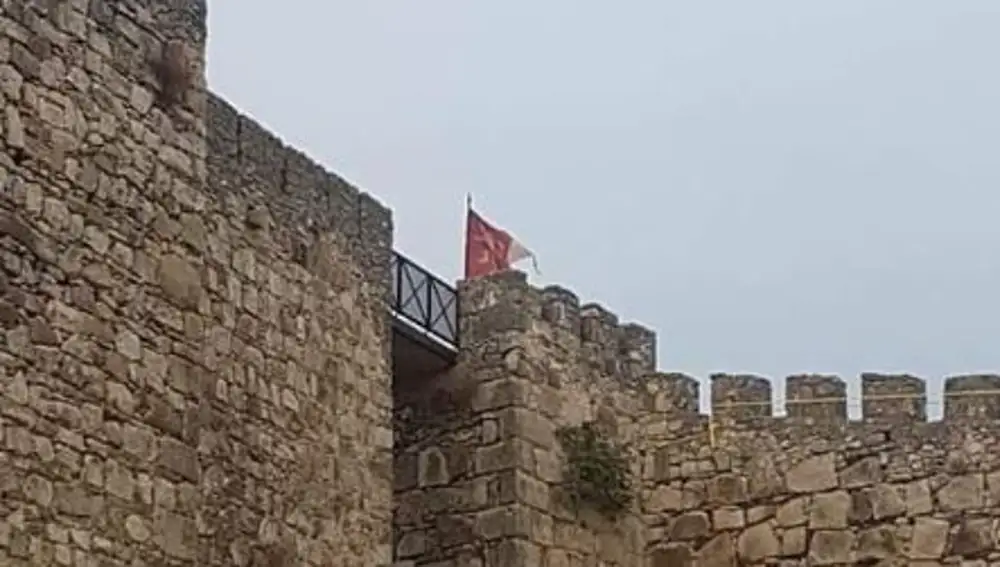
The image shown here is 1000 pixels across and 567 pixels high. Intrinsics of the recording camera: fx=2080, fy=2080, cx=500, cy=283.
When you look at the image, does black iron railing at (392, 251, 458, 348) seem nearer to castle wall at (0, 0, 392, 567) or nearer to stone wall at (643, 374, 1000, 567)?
castle wall at (0, 0, 392, 567)

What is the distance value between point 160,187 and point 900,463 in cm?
609

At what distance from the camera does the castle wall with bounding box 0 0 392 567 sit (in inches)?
352

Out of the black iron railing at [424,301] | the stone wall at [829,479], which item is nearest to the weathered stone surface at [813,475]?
the stone wall at [829,479]

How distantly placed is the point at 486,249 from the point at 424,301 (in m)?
1.15

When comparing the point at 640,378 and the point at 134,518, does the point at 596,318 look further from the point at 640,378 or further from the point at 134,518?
the point at 134,518

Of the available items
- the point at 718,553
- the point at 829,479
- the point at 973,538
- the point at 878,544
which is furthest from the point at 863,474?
the point at 718,553

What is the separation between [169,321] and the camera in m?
9.96

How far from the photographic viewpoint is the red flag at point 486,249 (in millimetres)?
14281

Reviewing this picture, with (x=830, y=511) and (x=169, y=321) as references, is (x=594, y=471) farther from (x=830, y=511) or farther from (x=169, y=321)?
(x=169, y=321)

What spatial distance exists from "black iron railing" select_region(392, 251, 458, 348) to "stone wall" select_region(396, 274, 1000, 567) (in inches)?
4.5

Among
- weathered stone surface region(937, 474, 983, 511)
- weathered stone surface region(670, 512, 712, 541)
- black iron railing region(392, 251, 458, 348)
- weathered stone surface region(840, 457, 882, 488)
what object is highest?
black iron railing region(392, 251, 458, 348)

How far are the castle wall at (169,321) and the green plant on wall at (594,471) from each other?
7.06 feet

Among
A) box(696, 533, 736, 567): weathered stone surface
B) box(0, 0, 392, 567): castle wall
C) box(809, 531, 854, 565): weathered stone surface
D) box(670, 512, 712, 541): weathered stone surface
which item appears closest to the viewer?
box(0, 0, 392, 567): castle wall

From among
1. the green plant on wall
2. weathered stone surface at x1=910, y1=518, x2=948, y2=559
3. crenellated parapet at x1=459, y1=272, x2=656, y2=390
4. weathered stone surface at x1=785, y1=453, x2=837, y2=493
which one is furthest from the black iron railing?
weathered stone surface at x1=910, y1=518, x2=948, y2=559
